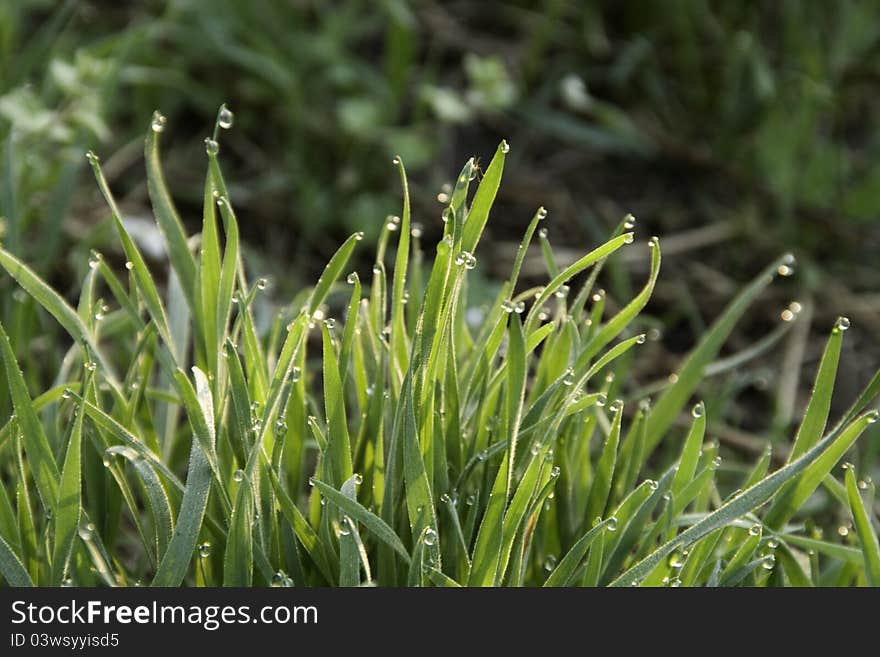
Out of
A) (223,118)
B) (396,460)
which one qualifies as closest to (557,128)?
(223,118)

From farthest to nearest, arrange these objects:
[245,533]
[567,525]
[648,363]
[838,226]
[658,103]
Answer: [658,103], [838,226], [648,363], [567,525], [245,533]

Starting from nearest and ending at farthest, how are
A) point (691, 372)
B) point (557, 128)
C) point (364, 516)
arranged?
point (364, 516) < point (691, 372) < point (557, 128)

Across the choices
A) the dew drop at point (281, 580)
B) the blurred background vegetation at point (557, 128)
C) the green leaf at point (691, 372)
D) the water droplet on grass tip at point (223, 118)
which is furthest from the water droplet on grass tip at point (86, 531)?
the blurred background vegetation at point (557, 128)

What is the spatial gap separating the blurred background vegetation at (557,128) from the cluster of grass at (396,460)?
2.67 feet

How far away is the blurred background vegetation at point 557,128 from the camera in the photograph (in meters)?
2.09

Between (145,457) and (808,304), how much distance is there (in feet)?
4.66

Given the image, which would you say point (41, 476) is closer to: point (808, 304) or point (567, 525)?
point (567, 525)

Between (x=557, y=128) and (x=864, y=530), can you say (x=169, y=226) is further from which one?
(x=557, y=128)

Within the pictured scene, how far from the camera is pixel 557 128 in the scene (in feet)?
7.52

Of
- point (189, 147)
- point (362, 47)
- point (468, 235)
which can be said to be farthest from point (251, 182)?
point (468, 235)

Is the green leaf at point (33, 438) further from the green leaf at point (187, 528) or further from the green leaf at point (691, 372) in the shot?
the green leaf at point (691, 372)

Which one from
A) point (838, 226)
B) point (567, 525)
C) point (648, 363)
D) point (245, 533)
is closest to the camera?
point (245, 533)

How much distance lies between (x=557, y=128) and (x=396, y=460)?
1.38m

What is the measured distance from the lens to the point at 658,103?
7.66ft
